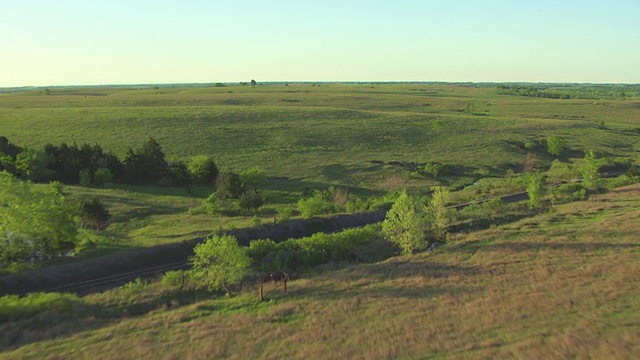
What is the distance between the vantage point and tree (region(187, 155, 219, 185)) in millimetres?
66875

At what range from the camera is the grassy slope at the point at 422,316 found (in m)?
22.4

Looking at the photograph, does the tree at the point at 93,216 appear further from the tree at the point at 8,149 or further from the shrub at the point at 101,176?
the tree at the point at 8,149

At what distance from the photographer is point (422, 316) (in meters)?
26.5

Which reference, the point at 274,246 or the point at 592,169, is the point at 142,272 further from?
the point at 592,169

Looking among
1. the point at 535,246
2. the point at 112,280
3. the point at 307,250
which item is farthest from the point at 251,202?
the point at 535,246

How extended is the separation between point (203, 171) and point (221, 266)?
37.4m

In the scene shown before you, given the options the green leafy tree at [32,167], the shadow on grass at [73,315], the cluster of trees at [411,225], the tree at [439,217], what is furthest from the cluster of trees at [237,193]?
the green leafy tree at [32,167]

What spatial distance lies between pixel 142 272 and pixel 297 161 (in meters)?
46.3

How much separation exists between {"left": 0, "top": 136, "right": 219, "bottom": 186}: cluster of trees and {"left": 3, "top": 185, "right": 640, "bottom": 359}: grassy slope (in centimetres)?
3721

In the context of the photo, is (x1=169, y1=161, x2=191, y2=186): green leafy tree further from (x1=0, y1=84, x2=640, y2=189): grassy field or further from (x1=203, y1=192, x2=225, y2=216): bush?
(x1=203, y1=192, x2=225, y2=216): bush

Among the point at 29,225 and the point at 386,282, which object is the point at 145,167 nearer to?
the point at 29,225

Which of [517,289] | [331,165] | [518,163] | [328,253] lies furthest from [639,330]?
[518,163]

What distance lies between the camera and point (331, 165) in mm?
79500

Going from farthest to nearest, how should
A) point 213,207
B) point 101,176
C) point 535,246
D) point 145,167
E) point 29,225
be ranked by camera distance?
point 145,167 < point 101,176 < point 213,207 < point 535,246 < point 29,225
